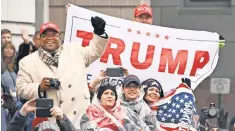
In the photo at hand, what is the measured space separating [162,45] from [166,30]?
0.19 m

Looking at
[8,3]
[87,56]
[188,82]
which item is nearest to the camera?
[87,56]

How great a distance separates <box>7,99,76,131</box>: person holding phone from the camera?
29.2 feet

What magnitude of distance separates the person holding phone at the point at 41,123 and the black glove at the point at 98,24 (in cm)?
77

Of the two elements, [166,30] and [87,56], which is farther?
[166,30]

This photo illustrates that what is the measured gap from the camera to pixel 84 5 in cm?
1930

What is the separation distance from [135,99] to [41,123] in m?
0.88

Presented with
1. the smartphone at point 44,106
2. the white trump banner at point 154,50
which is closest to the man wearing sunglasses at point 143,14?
the white trump banner at point 154,50

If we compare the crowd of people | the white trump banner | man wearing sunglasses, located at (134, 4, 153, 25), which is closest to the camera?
the crowd of people

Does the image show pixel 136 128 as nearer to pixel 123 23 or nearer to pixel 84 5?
pixel 123 23

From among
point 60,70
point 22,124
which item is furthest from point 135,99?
point 22,124

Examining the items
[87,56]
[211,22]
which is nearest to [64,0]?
[211,22]

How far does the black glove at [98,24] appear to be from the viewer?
9242 millimetres

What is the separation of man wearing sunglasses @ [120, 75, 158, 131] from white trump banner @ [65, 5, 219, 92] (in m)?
1.11

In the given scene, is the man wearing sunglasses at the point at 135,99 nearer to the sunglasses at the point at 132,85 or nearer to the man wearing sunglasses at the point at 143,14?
the sunglasses at the point at 132,85
